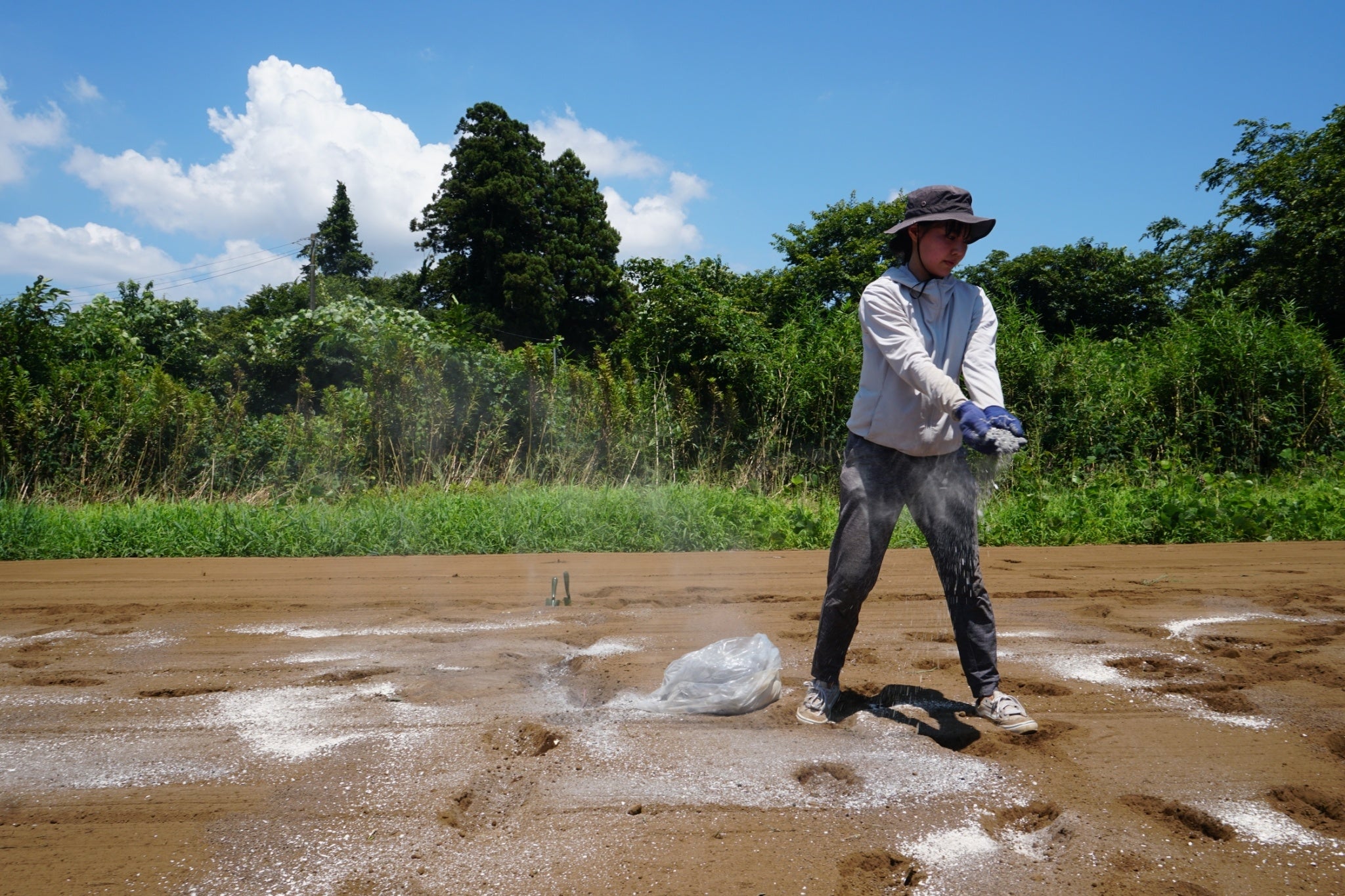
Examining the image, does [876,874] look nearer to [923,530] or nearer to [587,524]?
[923,530]

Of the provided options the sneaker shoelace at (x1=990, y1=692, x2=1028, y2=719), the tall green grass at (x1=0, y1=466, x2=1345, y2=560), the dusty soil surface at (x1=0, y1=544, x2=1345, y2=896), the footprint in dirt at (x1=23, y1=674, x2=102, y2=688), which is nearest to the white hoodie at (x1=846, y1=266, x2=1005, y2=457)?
the sneaker shoelace at (x1=990, y1=692, x2=1028, y2=719)

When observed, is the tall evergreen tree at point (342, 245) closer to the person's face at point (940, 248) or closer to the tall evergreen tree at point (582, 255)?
the tall evergreen tree at point (582, 255)

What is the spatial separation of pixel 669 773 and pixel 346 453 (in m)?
7.60

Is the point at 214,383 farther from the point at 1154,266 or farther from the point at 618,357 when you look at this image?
the point at 1154,266

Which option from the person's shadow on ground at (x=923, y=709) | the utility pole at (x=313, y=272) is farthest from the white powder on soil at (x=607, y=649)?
the utility pole at (x=313, y=272)

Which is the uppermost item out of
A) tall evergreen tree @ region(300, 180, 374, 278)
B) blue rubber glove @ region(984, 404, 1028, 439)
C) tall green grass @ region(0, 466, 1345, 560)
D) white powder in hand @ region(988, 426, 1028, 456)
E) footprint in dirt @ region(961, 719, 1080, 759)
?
tall evergreen tree @ region(300, 180, 374, 278)

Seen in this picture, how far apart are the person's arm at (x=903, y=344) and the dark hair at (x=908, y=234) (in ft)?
0.52

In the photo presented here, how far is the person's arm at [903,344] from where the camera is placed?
2.96 metres

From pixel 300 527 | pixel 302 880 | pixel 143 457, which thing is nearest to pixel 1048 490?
pixel 300 527

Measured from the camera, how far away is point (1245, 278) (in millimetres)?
19359

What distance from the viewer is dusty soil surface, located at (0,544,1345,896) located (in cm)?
234

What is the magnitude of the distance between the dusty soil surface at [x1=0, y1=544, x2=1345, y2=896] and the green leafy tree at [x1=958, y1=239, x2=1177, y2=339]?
2454cm

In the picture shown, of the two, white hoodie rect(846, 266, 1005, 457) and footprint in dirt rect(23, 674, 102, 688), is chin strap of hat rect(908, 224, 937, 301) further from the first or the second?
footprint in dirt rect(23, 674, 102, 688)

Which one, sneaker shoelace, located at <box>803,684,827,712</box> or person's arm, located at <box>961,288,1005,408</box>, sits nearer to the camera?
person's arm, located at <box>961,288,1005,408</box>
